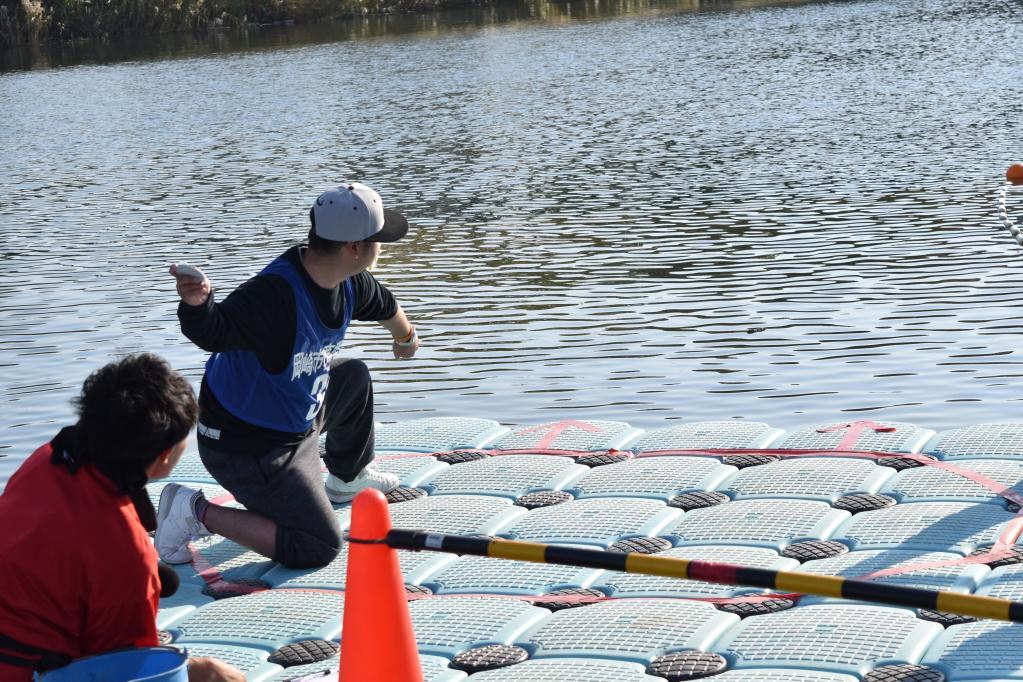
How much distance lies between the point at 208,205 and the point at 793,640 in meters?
13.5

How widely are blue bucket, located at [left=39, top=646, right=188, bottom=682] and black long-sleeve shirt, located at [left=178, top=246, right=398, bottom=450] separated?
1.51 meters

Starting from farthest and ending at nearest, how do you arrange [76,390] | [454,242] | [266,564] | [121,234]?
[121,234]
[454,242]
[76,390]
[266,564]

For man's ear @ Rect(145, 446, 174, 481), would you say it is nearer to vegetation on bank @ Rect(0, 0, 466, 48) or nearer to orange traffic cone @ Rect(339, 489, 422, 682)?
orange traffic cone @ Rect(339, 489, 422, 682)

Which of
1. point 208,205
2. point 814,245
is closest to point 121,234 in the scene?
point 208,205

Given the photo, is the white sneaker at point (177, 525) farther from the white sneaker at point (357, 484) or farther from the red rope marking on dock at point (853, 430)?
the red rope marking on dock at point (853, 430)

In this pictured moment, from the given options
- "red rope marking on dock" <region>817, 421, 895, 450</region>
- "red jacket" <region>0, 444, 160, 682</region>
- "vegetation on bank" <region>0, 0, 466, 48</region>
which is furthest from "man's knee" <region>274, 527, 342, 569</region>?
"vegetation on bank" <region>0, 0, 466, 48</region>

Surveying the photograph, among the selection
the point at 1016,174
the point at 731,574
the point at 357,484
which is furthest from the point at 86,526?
the point at 1016,174

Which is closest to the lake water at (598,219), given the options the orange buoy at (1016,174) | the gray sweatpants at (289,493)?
the orange buoy at (1016,174)

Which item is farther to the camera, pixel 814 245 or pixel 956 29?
pixel 956 29

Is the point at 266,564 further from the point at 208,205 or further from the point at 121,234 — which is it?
the point at 208,205

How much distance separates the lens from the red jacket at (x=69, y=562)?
3492 mm

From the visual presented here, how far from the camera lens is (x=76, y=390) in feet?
32.7

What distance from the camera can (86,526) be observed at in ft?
11.5

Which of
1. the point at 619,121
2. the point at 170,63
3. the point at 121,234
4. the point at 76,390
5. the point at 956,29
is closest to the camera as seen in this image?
the point at 76,390
